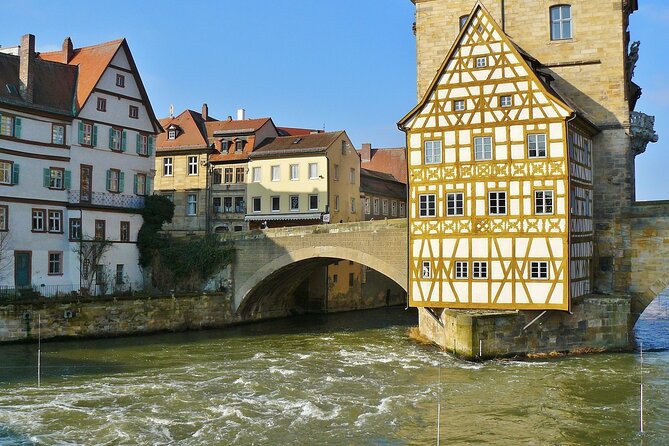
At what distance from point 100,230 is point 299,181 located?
1324 cm

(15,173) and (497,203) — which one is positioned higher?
(15,173)

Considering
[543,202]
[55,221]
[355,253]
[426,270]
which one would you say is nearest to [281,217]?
[355,253]

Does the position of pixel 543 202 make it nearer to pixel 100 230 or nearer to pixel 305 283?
pixel 100 230

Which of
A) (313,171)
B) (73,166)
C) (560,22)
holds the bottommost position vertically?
(73,166)

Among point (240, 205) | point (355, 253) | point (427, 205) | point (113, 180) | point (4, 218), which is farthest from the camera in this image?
point (240, 205)

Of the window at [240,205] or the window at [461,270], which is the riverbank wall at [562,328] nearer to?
the window at [461,270]

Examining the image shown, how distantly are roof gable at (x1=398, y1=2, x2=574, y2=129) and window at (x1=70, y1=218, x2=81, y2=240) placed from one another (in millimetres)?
16403

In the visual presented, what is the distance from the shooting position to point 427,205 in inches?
1069

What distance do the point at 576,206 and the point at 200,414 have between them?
15.4 m

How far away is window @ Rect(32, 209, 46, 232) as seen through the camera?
32.0 m

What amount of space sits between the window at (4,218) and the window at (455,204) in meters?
18.6

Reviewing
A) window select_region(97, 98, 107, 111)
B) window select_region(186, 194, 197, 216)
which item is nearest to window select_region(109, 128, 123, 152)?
window select_region(97, 98, 107, 111)

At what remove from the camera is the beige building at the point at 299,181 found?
142ft

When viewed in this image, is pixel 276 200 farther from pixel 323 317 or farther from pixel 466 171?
pixel 466 171
